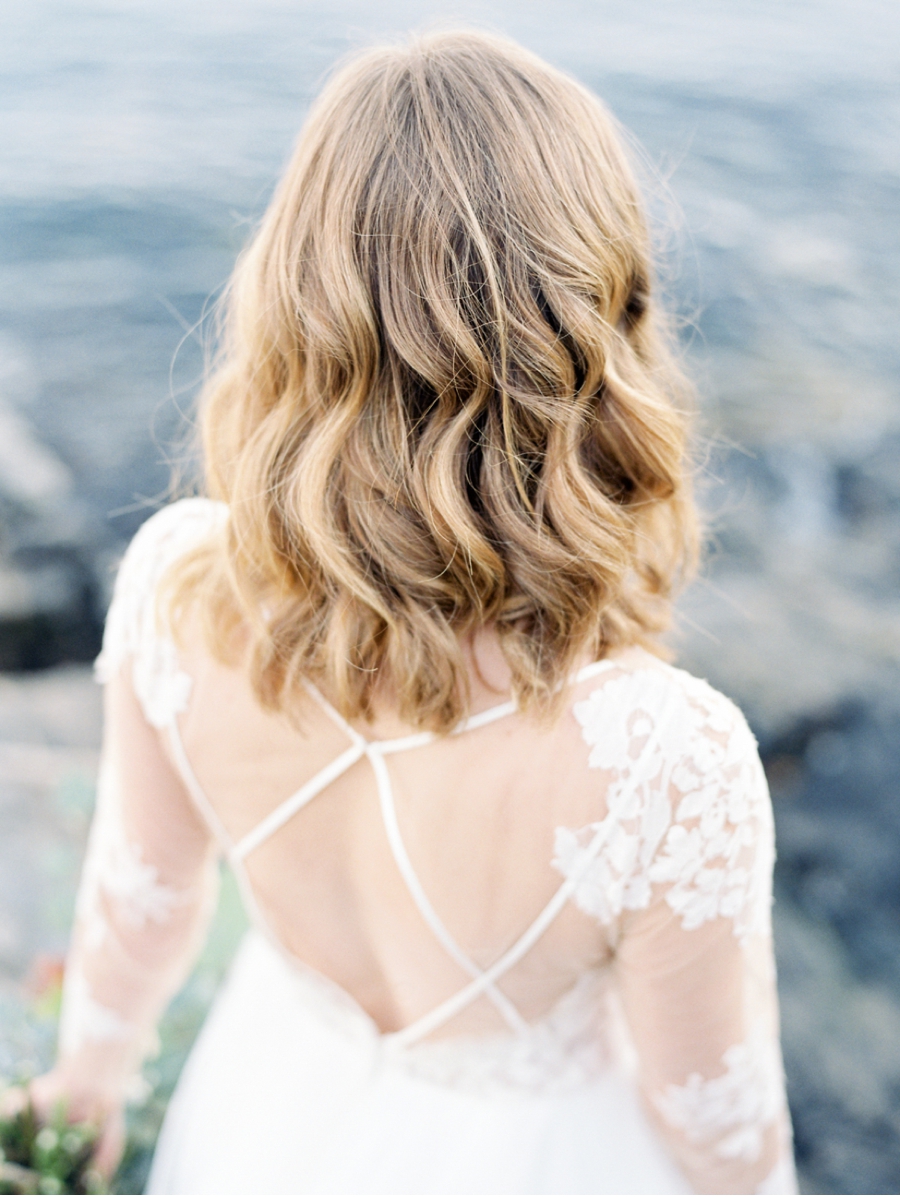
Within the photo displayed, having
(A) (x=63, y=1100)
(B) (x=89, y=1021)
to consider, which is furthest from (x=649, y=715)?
(A) (x=63, y=1100)

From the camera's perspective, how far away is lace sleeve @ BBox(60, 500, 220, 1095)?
0.81m

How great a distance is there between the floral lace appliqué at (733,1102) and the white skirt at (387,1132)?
9 cm

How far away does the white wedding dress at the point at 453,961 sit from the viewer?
68 cm

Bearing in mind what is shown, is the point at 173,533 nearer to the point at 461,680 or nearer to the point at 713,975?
the point at 461,680

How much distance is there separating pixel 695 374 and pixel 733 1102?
1.57m

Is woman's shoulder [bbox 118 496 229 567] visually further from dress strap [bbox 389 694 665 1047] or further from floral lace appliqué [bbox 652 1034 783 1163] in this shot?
floral lace appliqué [bbox 652 1034 783 1163]

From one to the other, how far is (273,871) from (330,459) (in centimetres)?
43

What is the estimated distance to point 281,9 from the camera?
Result: 1.43m

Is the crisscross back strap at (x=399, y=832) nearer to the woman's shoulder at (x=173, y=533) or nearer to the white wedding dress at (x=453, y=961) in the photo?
the white wedding dress at (x=453, y=961)

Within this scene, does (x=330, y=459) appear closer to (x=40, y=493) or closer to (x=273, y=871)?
(x=273, y=871)

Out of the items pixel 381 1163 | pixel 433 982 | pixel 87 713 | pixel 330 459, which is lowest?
pixel 87 713

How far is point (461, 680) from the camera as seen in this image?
676 mm

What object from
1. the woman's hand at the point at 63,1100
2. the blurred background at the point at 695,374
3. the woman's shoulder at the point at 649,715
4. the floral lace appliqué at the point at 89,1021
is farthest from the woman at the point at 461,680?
the blurred background at the point at 695,374

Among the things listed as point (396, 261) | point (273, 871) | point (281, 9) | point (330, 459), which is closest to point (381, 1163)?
point (273, 871)
